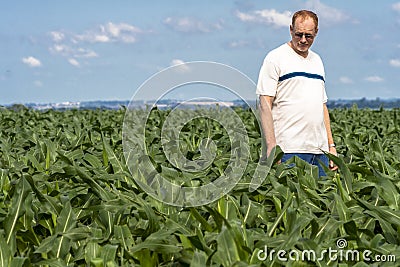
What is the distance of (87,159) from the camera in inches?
214

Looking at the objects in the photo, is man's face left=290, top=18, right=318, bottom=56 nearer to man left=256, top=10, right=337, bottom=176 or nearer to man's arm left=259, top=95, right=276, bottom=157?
man left=256, top=10, right=337, bottom=176

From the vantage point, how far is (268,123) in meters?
5.62

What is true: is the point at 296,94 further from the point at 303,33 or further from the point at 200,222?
the point at 200,222

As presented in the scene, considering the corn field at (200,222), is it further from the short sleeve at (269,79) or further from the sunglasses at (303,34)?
the sunglasses at (303,34)

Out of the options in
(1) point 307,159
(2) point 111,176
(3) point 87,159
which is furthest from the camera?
(1) point 307,159

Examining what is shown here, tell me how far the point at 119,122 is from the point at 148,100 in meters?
9.29

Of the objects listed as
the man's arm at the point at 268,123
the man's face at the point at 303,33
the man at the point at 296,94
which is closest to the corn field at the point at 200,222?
→ the man's arm at the point at 268,123

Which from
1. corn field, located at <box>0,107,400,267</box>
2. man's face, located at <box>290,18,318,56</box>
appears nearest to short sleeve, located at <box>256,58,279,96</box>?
man's face, located at <box>290,18,318,56</box>

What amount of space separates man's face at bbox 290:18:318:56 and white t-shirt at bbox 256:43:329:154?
97 millimetres

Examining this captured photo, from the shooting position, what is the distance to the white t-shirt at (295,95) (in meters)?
5.65

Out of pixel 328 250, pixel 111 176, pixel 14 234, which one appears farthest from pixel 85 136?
pixel 328 250

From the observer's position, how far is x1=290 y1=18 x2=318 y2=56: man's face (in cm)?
554

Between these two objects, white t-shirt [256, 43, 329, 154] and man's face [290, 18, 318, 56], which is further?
white t-shirt [256, 43, 329, 154]

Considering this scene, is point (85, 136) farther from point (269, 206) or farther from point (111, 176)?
point (269, 206)
